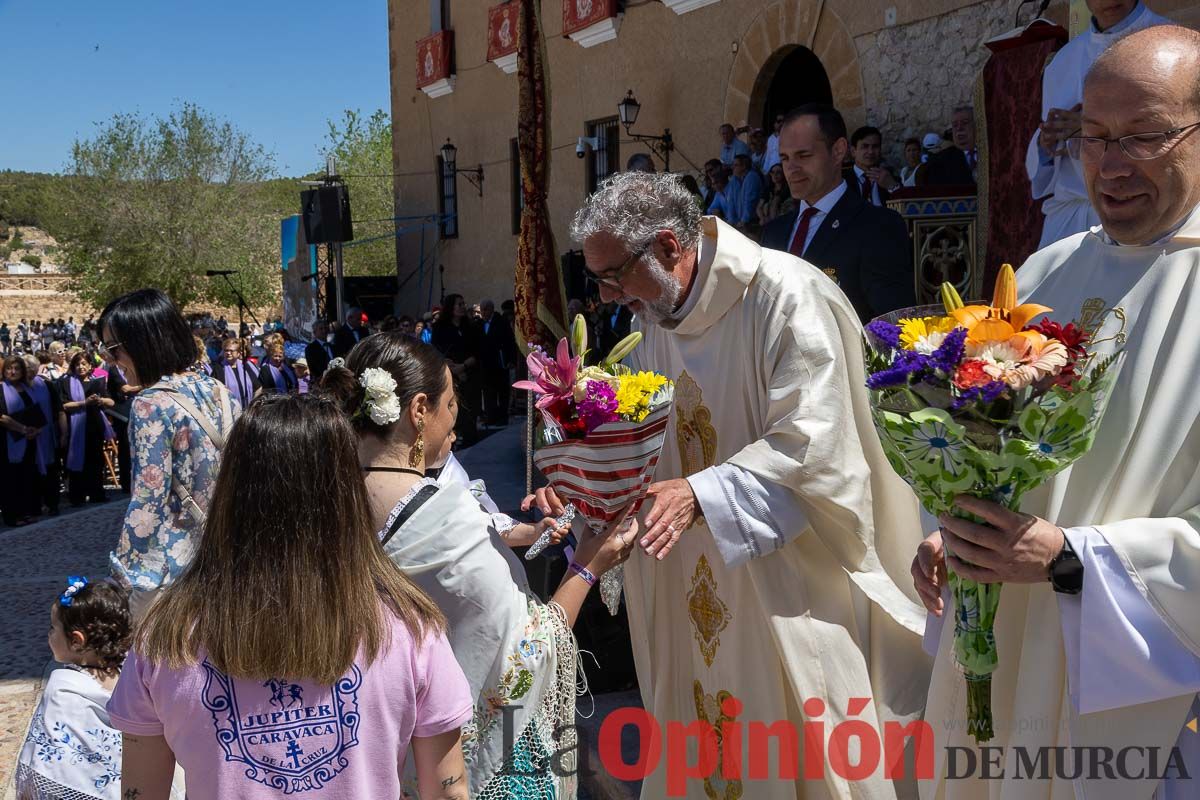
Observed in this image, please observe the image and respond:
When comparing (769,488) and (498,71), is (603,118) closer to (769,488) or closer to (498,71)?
(498,71)

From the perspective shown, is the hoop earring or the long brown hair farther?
the hoop earring

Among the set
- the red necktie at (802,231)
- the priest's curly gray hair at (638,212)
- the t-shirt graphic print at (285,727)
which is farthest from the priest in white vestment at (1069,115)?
the t-shirt graphic print at (285,727)

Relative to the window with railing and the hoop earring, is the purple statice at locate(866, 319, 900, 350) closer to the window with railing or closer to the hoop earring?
the hoop earring

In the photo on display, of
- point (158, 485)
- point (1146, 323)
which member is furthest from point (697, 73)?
point (1146, 323)

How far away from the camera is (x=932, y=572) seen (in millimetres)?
2316

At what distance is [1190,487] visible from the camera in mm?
1952

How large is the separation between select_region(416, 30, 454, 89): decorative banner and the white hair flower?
20967 mm

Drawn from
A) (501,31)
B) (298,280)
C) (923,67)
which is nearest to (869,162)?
(923,67)

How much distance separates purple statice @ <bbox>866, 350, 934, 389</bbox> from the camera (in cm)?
182

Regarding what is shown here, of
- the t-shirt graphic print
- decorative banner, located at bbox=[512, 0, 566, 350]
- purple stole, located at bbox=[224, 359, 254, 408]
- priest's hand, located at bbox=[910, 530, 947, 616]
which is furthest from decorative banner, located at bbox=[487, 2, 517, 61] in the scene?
the t-shirt graphic print

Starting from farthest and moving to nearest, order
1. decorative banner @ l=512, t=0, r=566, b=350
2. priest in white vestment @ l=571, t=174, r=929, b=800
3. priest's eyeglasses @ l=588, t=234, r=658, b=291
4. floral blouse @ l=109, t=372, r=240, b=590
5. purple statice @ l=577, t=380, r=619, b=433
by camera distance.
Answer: decorative banner @ l=512, t=0, r=566, b=350, floral blouse @ l=109, t=372, r=240, b=590, priest's eyeglasses @ l=588, t=234, r=658, b=291, priest in white vestment @ l=571, t=174, r=929, b=800, purple statice @ l=577, t=380, r=619, b=433

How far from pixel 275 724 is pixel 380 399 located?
87 cm

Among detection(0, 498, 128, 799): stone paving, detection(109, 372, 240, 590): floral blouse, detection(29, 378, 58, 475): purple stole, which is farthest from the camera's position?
detection(29, 378, 58, 475): purple stole

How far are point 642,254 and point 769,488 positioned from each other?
2.35ft
